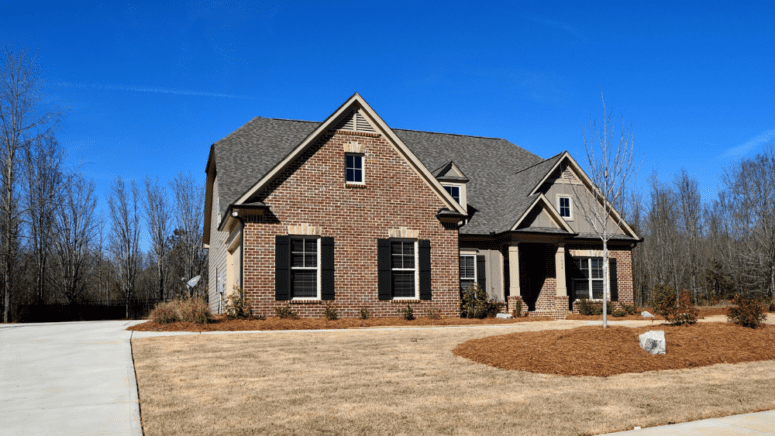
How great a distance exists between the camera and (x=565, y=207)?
26500 mm

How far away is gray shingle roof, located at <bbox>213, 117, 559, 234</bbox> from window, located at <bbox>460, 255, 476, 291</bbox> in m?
1.19

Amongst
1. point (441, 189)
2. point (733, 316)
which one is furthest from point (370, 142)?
point (733, 316)

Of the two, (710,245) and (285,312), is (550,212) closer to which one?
(285,312)

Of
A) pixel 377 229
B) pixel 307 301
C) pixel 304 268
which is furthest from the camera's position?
pixel 377 229

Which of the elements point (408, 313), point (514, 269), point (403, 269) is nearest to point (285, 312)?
point (408, 313)

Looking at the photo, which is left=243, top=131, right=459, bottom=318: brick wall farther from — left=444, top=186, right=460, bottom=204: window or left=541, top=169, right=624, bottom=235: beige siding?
left=541, top=169, right=624, bottom=235: beige siding

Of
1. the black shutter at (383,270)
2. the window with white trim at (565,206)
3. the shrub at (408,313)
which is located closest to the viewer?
A: the shrub at (408,313)

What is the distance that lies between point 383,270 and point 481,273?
6043mm

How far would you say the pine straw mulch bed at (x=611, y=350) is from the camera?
9305 millimetres

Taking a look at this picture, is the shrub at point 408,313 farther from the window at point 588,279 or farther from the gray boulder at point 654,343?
the window at point 588,279

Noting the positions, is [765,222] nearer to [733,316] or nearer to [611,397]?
[733,316]

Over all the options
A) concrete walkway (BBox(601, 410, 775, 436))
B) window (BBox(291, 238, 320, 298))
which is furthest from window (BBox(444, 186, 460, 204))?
concrete walkway (BBox(601, 410, 775, 436))

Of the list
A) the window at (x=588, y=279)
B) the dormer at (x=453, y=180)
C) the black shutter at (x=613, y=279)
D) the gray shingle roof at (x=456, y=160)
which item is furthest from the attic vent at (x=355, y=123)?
the black shutter at (x=613, y=279)

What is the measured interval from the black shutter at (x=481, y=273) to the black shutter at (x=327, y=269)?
7560 millimetres
